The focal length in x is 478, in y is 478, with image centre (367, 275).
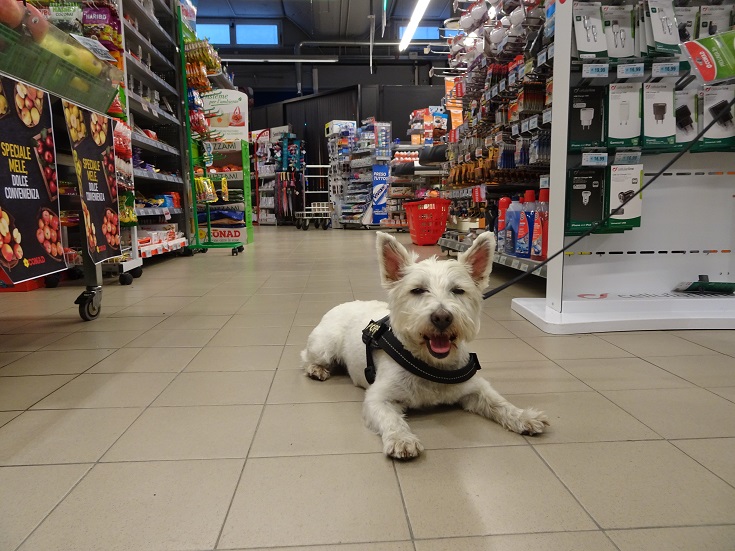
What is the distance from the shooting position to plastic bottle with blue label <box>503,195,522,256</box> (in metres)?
4.15

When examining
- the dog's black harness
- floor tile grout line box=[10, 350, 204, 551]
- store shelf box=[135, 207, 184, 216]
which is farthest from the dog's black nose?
A: store shelf box=[135, 207, 184, 216]

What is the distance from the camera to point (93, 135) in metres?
3.13

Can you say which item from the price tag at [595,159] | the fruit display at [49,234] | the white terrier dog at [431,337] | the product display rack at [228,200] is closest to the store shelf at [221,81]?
the product display rack at [228,200]

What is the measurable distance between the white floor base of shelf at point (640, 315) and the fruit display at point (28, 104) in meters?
3.01

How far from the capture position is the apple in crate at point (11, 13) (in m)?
2.17

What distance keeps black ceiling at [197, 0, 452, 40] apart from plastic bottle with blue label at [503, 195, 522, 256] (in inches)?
540

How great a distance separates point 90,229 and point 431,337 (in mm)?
2533

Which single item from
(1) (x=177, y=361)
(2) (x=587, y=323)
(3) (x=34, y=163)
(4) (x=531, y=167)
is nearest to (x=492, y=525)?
(1) (x=177, y=361)

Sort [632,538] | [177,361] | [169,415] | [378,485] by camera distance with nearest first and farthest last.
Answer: [632,538] → [378,485] → [169,415] → [177,361]

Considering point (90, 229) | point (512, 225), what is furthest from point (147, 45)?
point (512, 225)

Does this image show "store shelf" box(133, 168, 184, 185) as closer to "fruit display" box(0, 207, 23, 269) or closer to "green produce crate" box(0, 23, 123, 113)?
"green produce crate" box(0, 23, 123, 113)

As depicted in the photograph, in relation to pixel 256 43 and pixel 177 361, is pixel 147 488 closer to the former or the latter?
pixel 177 361

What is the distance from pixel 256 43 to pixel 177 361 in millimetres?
18793

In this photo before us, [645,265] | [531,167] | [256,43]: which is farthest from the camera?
[256,43]
